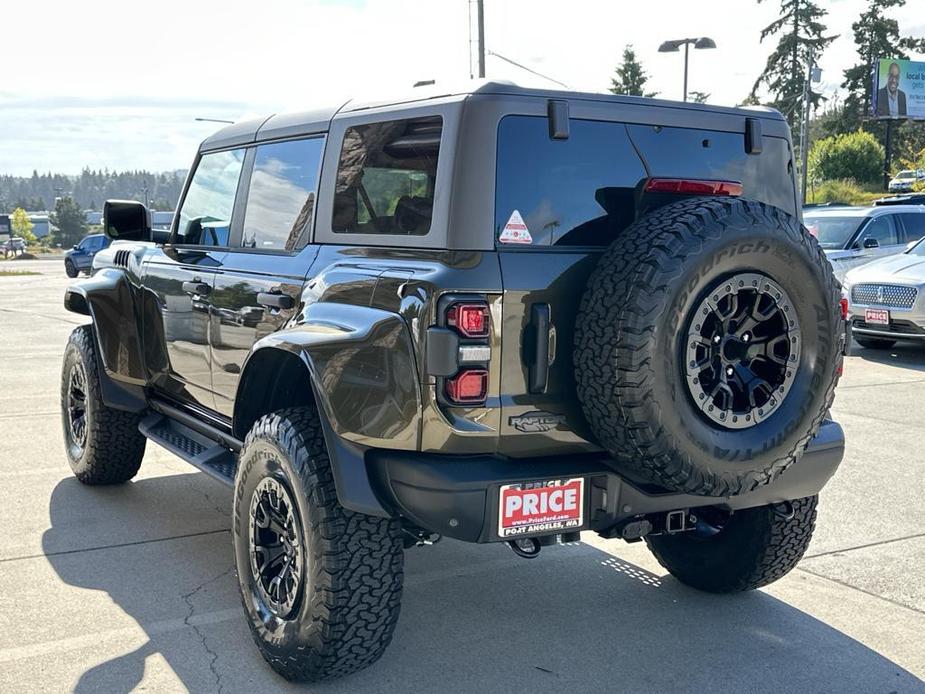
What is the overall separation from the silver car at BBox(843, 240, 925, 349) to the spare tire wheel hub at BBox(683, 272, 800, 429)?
8694 mm

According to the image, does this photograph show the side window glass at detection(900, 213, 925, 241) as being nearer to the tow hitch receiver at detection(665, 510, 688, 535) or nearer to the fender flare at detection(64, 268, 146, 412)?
the fender flare at detection(64, 268, 146, 412)

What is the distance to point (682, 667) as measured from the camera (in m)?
3.56

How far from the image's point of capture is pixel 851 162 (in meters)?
49.3

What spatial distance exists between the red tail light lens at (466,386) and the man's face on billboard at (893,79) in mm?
59862

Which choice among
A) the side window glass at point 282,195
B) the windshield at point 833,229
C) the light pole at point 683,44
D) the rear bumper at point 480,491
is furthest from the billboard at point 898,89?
the rear bumper at point 480,491

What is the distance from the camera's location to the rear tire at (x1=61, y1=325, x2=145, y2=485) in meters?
5.56

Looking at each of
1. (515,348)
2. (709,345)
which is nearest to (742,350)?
(709,345)

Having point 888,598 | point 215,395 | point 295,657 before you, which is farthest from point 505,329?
point 888,598

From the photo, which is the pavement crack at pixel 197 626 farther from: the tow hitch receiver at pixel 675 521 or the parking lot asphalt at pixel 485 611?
the tow hitch receiver at pixel 675 521

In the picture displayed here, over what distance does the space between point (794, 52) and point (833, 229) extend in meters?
58.8

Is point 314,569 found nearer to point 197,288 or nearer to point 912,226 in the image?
point 197,288

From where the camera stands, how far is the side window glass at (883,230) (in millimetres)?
14055

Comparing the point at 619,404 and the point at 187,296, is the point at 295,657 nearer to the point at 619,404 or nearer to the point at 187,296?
the point at 619,404

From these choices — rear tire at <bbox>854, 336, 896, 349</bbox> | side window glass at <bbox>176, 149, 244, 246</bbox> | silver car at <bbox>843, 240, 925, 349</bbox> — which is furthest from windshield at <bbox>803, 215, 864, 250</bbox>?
side window glass at <bbox>176, 149, 244, 246</bbox>
